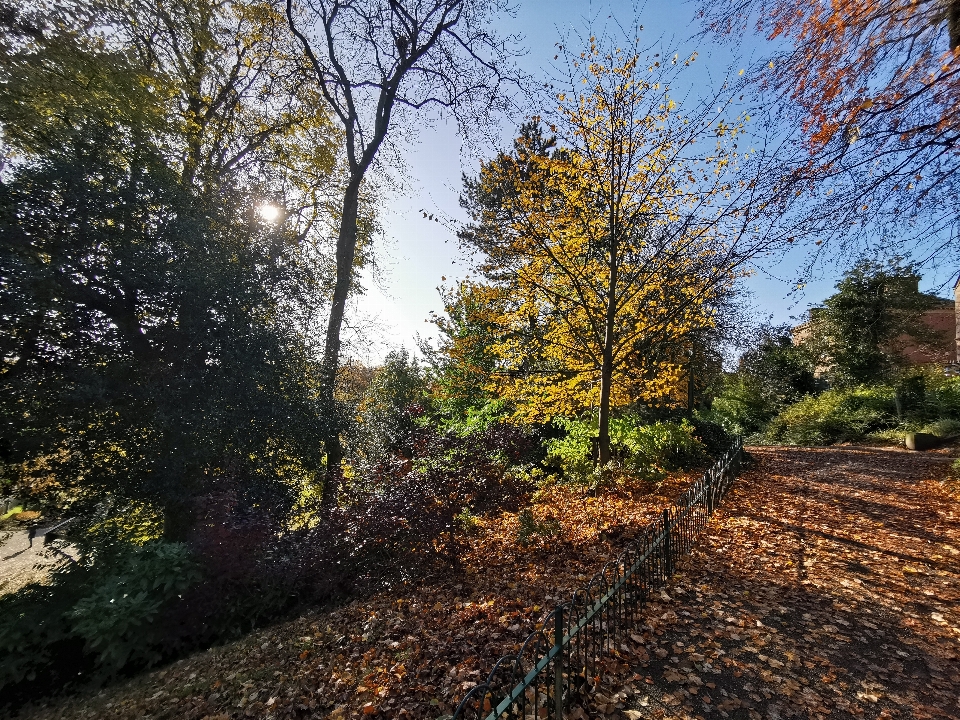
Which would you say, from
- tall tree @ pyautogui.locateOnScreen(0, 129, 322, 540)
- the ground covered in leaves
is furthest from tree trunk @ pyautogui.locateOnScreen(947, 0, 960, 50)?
tall tree @ pyautogui.locateOnScreen(0, 129, 322, 540)

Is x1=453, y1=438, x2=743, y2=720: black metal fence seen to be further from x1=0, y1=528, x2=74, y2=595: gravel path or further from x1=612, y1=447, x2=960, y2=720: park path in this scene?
x1=0, y1=528, x2=74, y2=595: gravel path

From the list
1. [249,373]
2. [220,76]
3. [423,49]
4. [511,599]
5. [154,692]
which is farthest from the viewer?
[220,76]

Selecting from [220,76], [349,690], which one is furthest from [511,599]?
[220,76]

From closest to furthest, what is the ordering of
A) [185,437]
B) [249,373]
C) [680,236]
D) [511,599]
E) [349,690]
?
[349,690]
[511,599]
[185,437]
[249,373]
[680,236]

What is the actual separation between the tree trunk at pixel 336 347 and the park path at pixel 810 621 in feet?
18.2

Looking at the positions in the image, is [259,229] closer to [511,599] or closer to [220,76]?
[220,76]

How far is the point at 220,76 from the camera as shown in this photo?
11039 millimetres

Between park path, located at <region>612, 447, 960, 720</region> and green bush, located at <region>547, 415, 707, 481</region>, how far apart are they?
297 centimetres

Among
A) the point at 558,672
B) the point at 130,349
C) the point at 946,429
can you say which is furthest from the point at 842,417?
the point at 130,349

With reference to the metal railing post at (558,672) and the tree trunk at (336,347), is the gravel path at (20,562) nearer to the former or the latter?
the tree trunk at (336,347)

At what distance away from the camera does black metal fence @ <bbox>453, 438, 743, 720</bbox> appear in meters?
2.64

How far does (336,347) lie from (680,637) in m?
8.29

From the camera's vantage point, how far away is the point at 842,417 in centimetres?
1734

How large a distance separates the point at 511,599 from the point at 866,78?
8.00m
